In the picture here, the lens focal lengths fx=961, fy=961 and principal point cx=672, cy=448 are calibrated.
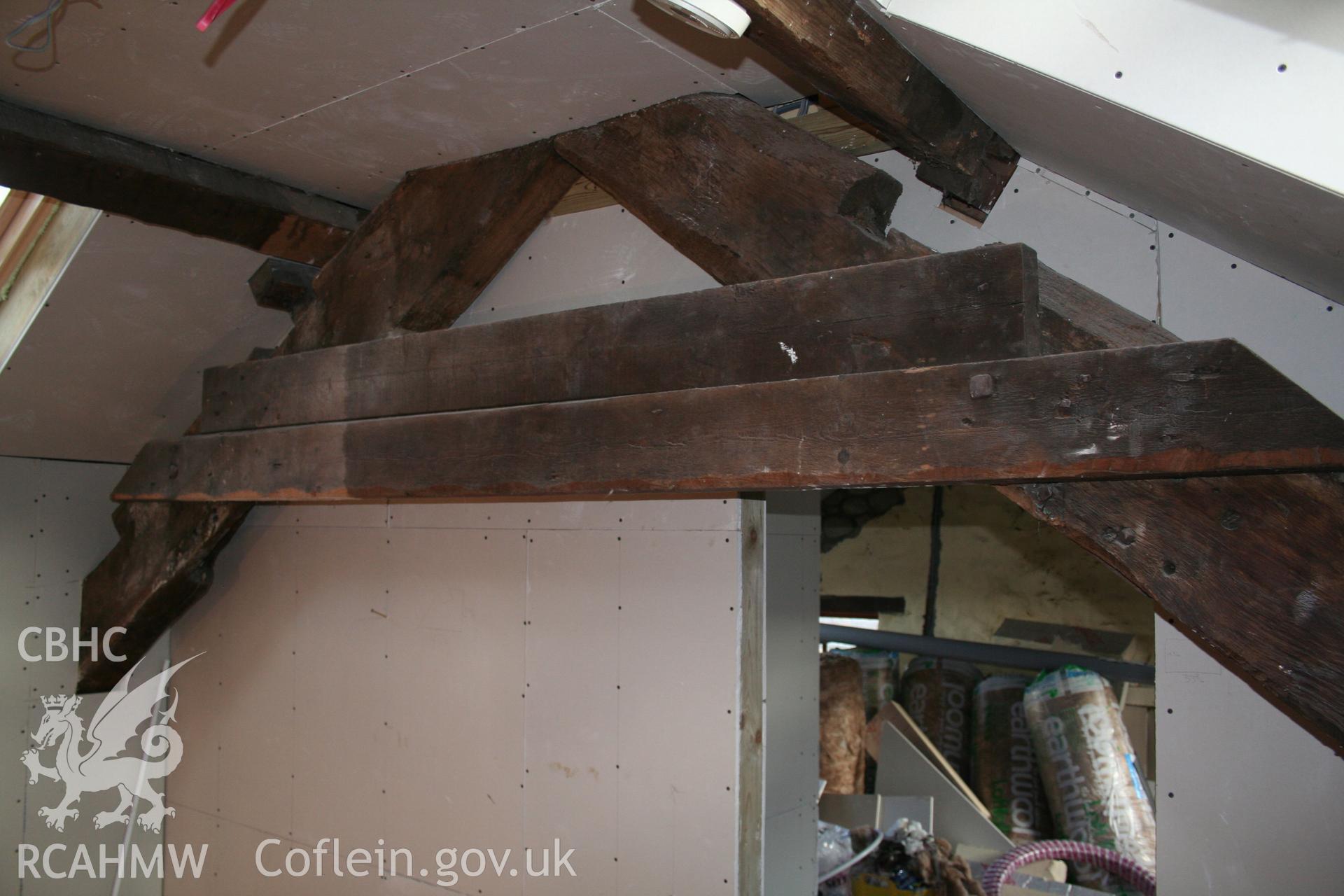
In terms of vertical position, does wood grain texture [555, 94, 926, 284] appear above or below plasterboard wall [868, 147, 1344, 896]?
above

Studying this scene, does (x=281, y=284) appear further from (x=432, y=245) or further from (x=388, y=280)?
(x=432, y=245)

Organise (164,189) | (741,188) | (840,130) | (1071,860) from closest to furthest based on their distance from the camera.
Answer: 1. (741,188)
2. (840,130)
3. (164,189)
4. (1071,860)

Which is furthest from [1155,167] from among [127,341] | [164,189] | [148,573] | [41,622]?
[41,622]

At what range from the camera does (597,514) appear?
2.39 metres

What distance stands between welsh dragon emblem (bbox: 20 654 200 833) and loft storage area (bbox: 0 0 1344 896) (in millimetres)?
12

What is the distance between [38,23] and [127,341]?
49.2 inches

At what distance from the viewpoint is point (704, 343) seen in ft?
5.31

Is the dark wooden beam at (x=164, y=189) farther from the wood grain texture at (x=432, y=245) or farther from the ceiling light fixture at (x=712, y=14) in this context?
the ceiling light fixture at (x=712, y=14)

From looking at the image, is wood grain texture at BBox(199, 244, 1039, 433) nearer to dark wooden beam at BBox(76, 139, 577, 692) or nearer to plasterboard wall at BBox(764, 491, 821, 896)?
dark wooden beam at BBox(76, 139, 577, 692)

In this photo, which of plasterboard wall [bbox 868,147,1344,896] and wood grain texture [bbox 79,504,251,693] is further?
wood grain texture [bbox 79,504,251,693]

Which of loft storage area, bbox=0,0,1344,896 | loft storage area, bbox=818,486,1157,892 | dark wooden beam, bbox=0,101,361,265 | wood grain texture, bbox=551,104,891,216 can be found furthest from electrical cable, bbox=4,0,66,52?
loft storage area, bbox=818,486,1157,892

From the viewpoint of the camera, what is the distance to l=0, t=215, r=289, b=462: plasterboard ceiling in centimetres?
258

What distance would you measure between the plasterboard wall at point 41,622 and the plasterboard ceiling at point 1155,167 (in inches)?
122

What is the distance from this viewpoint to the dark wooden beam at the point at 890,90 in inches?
55.2
